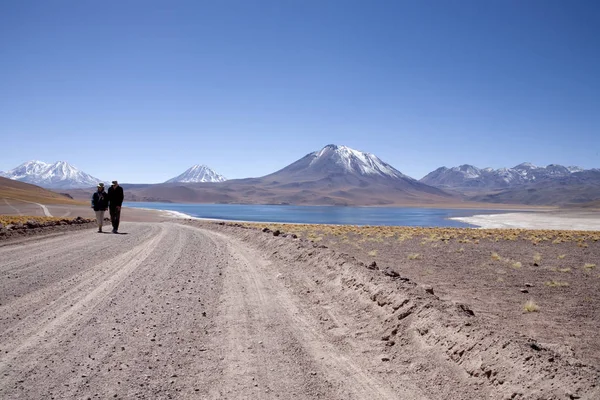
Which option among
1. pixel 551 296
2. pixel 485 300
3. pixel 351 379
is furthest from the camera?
pixel 551 296

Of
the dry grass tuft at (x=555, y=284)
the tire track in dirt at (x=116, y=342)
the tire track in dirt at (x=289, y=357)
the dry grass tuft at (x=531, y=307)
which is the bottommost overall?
the dry grass tuft at (x=555, y=284)

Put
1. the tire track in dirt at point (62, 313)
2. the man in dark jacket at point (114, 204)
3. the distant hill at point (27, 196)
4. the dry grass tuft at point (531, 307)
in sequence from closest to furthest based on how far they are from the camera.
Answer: the tire track in dirt at point (62, 313) < the dry grass tuft at point (531, 307) < the man in dark jacket at point (114, 204) < the distant hill at point (27, 196)

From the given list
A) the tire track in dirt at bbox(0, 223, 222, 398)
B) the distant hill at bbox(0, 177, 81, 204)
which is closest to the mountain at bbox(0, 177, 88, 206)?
the distant hill at bbox(0, 177, 81, 204)

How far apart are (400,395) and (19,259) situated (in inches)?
379

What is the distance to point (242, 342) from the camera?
16.9ft

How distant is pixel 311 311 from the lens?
6961 millimetres

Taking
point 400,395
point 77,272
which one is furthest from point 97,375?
point 77,272

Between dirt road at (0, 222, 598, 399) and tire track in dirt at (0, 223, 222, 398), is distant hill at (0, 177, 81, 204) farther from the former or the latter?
dirt road at (0, 222, 598, 399)

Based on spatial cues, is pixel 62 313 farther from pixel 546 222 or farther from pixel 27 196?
pixel 27 196

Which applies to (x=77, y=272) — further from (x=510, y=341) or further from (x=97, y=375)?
(x=510, y=341)

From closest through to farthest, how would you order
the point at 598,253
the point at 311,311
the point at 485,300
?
the point at 311,311, the point at 485,300, the point at 598,253

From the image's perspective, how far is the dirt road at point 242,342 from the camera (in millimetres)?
3957

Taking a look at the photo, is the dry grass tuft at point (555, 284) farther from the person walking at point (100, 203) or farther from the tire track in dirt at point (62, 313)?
the person walking at point (100, 203)

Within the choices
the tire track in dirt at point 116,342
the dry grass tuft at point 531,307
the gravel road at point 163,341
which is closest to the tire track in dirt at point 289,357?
the gravel road at point 163,341
